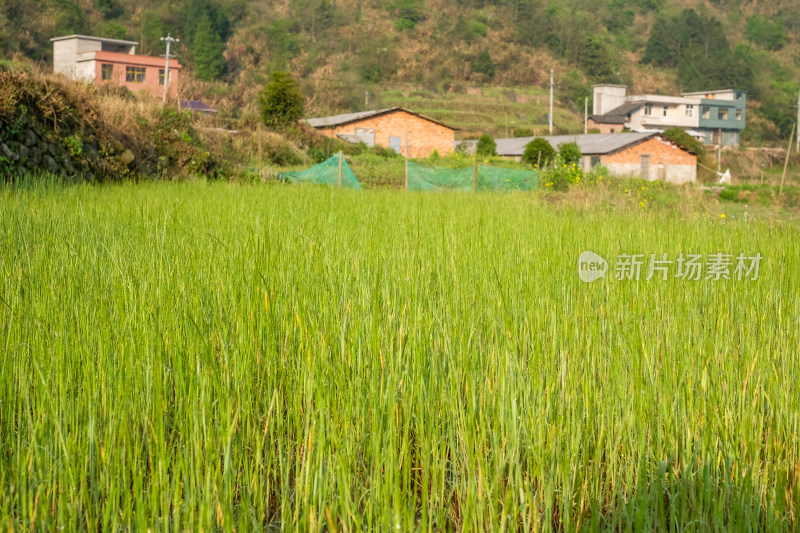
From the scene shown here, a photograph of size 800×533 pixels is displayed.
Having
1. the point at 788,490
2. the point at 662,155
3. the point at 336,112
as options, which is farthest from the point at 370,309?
the point at 336,112

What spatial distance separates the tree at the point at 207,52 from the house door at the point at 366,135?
1035 inches

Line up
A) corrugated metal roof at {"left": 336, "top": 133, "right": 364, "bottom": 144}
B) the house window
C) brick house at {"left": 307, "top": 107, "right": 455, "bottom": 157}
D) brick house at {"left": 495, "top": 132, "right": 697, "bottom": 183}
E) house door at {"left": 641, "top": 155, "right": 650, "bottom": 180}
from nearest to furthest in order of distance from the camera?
brick house at {"left": 495, "top": 132, "right": 697, "bottom": 183}, house door at {"left": 641, "top": 155, "right": 650, "bottom": 180}, corrugated metal roof at {"left": 336, "top": 133, "right": 364, "bottom": 144}, brick house at {"left": 307, "top": 107, "right": 455, "bottom": 157}, the house window

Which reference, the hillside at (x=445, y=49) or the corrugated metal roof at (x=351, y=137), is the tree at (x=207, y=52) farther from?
the corrugated metal roof at (x=351, y=137)

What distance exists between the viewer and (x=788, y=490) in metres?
1.60

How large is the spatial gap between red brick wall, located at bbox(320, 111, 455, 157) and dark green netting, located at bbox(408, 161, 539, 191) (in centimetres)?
2129

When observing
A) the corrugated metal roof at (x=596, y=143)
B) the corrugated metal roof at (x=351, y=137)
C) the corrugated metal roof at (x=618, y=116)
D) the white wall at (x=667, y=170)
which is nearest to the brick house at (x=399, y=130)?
the corrugated metal roof at (x=351, y=137)

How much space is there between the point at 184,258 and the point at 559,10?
304 feet

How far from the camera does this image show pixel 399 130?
36.3 metres

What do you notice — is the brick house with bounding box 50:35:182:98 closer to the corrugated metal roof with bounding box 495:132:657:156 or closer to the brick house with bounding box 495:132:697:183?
the corrugated metal roof with bounding box 495:132:657:156

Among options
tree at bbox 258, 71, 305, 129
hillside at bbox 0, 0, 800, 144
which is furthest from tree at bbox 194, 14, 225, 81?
tree at bbox 258, 71, 305, 129

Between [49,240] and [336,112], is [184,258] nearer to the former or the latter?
[49,240]

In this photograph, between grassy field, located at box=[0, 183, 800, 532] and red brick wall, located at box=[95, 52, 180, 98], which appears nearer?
grassy field, located at box=[0, 183, 800, 532]

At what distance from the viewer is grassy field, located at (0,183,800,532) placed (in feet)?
4.49

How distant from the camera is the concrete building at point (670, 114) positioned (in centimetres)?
5428
